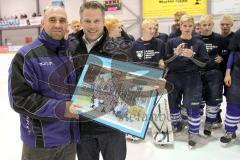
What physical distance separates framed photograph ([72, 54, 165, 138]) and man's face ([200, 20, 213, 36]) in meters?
2.08

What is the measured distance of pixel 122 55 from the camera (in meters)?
1.37

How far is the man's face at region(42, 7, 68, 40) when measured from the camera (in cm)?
131

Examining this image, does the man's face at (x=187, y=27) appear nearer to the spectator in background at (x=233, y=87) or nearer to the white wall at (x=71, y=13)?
the spectator in background at (x=233, y=87)

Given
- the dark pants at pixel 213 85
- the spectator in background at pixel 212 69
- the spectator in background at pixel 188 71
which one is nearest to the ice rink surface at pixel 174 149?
the spectator in background at pixel 188 71

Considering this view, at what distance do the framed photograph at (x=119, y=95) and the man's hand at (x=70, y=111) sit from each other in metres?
0.02

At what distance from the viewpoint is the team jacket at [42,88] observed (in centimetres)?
125

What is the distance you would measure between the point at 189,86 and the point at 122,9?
765 cm

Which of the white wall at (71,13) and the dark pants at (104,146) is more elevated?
the white wall at (71,13)

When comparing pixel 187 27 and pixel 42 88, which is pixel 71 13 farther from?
pixel 42 88

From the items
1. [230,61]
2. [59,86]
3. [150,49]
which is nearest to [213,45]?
[230,61]

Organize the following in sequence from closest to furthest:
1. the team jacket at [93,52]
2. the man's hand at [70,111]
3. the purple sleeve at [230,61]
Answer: the man's hand at [70,111] < the team jacket at [93,52] < the purple sleeve at [230,61]

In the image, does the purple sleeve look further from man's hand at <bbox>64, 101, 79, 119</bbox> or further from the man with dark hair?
man's hand at <bbox>64, 101, 79, 119</bbox>

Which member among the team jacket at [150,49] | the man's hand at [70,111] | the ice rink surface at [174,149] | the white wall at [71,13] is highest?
the white wall at [71,13]

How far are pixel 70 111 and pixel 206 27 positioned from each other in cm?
229
